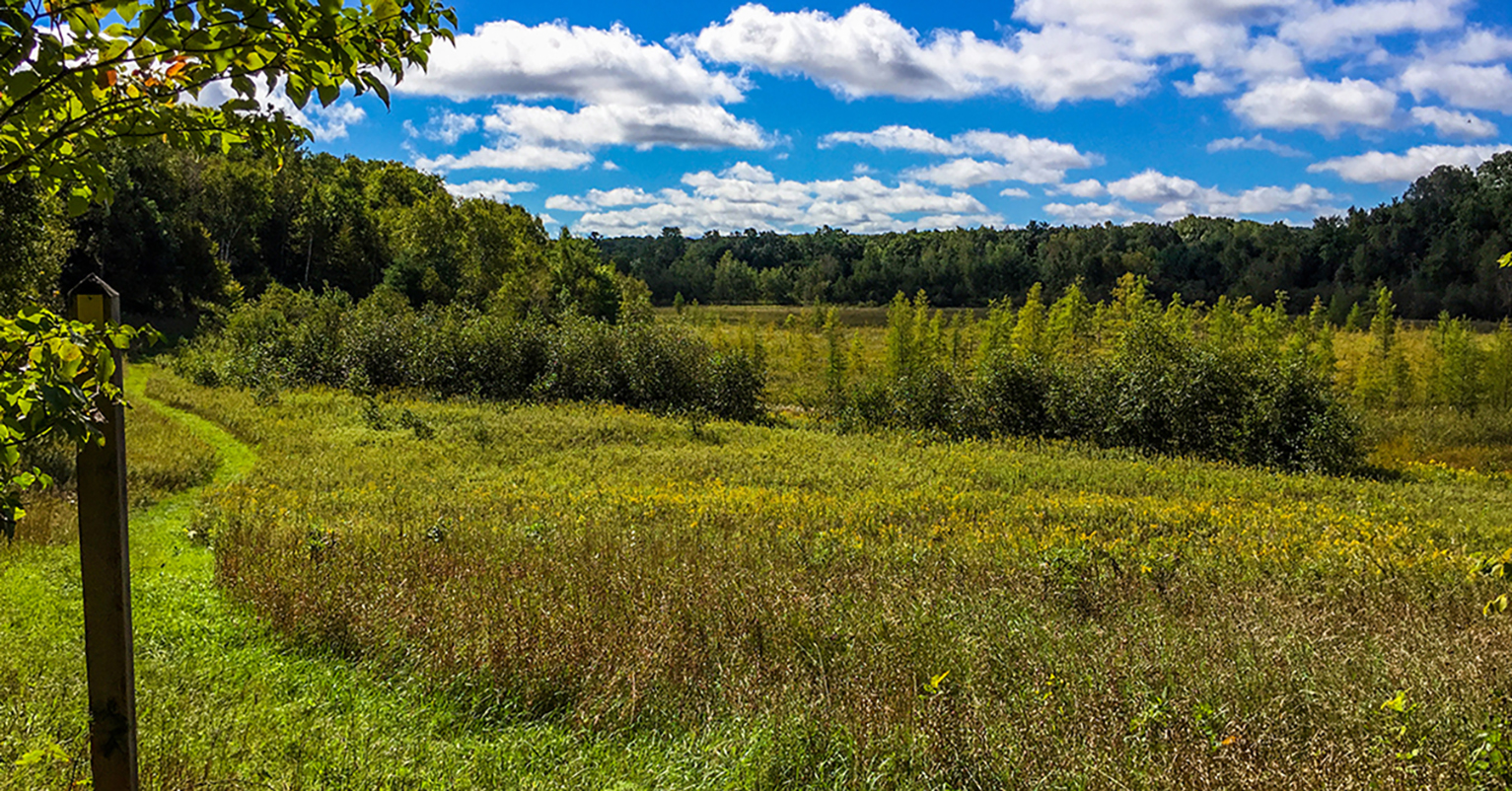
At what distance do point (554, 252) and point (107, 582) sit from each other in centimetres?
6078

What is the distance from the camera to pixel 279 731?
3.89 m

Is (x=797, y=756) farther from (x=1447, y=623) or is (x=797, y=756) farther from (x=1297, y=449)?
(x=1297, y=449)

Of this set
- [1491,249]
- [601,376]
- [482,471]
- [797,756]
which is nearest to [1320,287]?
[1491,249]

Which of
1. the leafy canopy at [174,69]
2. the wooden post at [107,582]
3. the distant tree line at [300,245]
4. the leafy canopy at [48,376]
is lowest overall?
the wooden post at [107,582]

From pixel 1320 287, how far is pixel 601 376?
83647 millimetres

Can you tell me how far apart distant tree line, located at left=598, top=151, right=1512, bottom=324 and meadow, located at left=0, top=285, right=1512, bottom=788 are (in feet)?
209

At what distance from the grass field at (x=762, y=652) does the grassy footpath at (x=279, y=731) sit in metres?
0.02

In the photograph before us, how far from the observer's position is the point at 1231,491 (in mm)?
15688

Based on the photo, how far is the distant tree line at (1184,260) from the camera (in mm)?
73544

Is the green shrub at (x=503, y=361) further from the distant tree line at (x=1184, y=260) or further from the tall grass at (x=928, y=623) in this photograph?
the distant tree line at (x=1184, y=260)

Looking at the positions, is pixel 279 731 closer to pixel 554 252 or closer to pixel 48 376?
pixel 48 376

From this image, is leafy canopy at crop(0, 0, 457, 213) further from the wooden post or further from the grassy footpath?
the grassy footpath

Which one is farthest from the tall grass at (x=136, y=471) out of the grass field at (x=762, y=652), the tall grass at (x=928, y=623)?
the tall grass at (x=928, y=623)

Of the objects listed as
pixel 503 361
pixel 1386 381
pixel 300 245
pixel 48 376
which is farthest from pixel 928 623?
pixel 300 245
